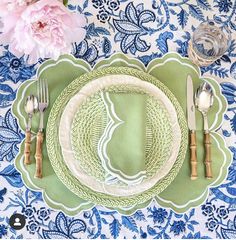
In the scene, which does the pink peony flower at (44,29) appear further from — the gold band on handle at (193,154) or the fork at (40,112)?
the gold band on handle at (193,154)

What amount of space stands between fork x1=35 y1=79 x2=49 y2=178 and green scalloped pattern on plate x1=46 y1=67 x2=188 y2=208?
0.02 m

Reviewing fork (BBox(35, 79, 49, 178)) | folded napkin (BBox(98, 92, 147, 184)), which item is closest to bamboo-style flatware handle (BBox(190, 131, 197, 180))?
folded napkin (BBox(98, 92, 147, 184))

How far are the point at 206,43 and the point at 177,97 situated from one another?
4.8 inches

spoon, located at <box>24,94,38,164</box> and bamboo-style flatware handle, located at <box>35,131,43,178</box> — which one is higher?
spoon, located at <box>24,94,38,164</box>

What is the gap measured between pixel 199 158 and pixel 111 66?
0.25 m

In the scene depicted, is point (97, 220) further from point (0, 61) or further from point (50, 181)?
point (0, 61)

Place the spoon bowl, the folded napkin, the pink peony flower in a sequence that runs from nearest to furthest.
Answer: the pink peony flower < the folded napkin < the spoon bowl

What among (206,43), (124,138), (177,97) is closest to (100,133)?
(124,138)

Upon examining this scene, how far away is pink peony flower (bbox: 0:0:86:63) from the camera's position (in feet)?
1.98

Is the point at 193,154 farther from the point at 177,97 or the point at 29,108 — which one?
the point at 29,108

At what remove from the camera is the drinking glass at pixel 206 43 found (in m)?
0.83

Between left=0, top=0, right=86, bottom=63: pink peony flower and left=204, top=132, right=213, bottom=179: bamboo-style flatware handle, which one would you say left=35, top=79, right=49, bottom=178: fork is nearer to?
left=0, top=0, right=86, bottom=63: pink peony flower

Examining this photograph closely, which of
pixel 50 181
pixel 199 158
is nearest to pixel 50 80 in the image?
pixel 50 181

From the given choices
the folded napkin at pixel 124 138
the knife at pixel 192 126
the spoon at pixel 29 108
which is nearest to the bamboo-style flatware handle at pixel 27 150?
the spoon at pixel 29 108
